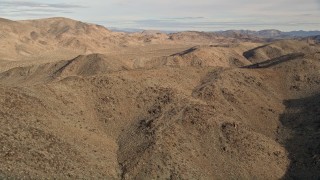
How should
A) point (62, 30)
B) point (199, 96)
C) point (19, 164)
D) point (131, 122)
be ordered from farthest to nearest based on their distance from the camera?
point (62, 30)
point (199, 96)
point (131, 122)
point (19, 164)

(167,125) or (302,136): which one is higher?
(167,125)

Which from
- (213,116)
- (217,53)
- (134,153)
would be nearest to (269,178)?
(213,116)

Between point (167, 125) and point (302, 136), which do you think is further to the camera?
point (302, 136)

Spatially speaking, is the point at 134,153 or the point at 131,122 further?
the point at 131,122

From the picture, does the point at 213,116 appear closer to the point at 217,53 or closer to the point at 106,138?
the point at 106,138

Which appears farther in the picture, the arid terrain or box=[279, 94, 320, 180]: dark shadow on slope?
box=[279, 94, 320, 180]: dark shadow on slope
